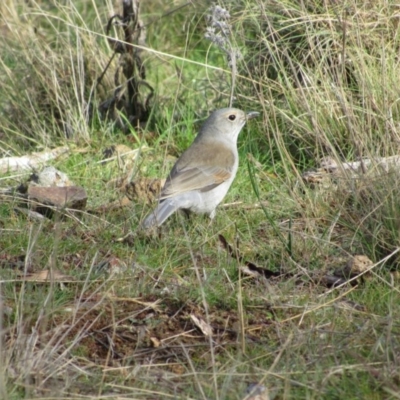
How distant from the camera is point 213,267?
5199 mm

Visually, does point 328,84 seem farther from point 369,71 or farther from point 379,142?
point 379,142

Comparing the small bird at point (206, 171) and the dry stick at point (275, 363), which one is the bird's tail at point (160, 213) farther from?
the dry stick at point (275, 363)

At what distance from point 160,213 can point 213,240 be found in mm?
456

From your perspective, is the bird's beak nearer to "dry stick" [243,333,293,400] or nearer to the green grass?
the green grass

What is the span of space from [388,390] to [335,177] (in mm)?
2190

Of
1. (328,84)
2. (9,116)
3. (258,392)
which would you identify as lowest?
(9,116)

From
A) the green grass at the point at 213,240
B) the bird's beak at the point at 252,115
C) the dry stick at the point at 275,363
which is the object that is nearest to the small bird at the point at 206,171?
the bird's beak at the point at 252,115

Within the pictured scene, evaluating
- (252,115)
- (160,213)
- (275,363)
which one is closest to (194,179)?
(160,213)

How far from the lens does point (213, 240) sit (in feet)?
18.5

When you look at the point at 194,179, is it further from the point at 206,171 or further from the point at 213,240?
the point at 213,240

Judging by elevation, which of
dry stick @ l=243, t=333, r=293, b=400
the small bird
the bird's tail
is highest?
dry stick @ l=243, t=333, r=293, b=400

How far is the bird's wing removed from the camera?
20.3ft

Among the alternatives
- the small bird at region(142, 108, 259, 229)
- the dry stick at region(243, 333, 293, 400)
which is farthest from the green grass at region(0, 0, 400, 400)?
the small bird at region(142, 108, 259, 229)

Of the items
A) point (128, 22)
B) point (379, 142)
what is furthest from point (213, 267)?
point (128, 22)
